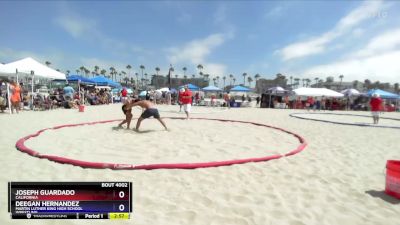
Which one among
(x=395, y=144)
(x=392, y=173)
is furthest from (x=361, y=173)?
(x=395, y=144)

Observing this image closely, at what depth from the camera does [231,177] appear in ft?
14.6

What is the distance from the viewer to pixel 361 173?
4836 millimetres

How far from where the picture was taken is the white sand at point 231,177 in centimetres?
319

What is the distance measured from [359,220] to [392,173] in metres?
1.17

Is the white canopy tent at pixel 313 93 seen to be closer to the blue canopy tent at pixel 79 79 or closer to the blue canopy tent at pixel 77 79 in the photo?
the blue canopy tent at pixel 79 79

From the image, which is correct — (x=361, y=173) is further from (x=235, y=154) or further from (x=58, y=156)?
(x=58, y=156)

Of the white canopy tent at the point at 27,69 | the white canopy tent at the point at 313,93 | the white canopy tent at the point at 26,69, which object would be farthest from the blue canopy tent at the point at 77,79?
the white canopy tent at the point at 313,93
